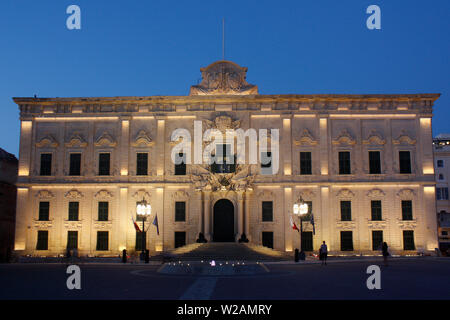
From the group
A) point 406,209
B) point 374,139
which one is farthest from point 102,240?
point 406,209

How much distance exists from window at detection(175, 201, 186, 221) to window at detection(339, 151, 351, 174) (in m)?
13.2

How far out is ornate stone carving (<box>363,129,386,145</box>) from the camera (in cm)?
3816

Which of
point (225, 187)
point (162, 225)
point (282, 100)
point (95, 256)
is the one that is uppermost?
point (282, 100)

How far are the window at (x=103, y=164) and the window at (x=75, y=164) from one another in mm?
1770

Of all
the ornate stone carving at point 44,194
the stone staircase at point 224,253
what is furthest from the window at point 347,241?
the ornate stone carving at point 44,194

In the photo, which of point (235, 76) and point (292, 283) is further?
point (235, 76)

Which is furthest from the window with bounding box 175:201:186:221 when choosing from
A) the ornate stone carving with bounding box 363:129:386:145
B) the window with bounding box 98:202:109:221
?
the ornate stone carving with bounding box 363:129:386:145

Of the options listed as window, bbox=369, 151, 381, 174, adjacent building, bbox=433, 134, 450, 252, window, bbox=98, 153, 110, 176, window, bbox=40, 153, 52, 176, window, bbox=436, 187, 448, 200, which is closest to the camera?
window, bbox=369, 151, 381, 174

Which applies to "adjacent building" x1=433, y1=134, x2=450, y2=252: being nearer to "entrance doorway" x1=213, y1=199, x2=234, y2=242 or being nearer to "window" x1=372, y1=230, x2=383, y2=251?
"window" x1=372, y1=230, x2=383, y2=251
